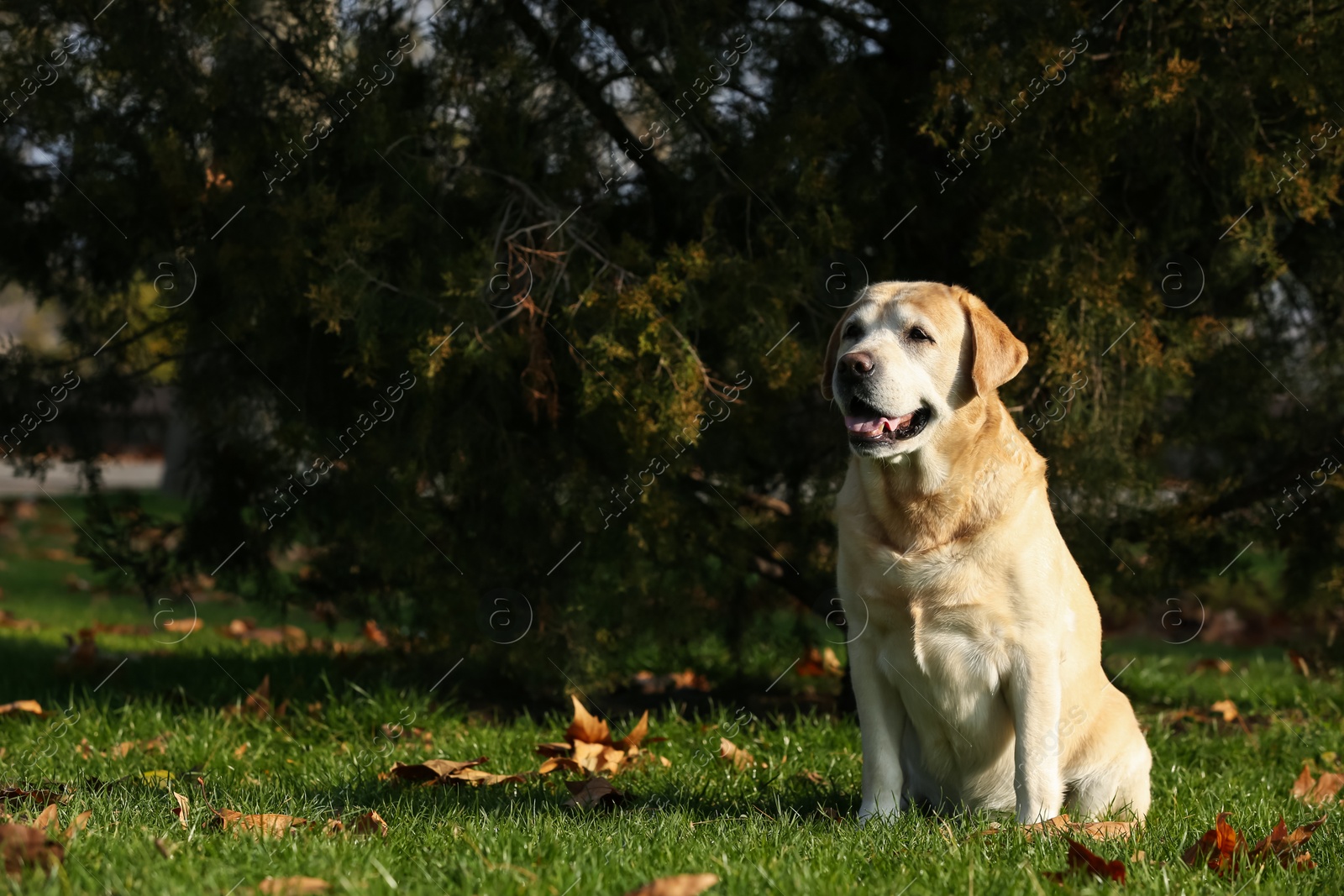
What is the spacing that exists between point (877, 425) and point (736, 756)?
1615 millimetres

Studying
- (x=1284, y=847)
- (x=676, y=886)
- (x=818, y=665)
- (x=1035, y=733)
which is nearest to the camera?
(x=676, y=886)

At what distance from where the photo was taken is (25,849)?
2.60 metres

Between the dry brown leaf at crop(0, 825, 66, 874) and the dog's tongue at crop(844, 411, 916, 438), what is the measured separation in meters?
2.30

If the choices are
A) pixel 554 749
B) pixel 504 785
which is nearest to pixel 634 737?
pixel 554 749

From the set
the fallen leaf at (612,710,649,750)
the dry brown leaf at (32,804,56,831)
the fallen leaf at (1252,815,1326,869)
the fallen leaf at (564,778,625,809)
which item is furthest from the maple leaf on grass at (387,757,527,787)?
the fallen leaf at (1252,815,1326,869)

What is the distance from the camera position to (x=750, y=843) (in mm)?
3148

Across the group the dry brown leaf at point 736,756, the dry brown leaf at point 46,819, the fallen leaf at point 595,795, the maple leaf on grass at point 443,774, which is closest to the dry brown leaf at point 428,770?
the maple leaf on grass at point 443,774

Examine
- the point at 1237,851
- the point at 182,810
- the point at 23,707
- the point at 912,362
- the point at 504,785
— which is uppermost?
the point at 23,707

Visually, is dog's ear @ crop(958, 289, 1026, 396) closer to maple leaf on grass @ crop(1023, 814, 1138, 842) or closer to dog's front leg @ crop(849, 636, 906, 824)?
dog's front leg @ crop(849, 636, 906, 824)

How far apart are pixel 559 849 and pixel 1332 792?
115 inches

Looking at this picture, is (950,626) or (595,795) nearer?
(950,626)

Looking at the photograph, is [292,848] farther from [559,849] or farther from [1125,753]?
[1125,753]

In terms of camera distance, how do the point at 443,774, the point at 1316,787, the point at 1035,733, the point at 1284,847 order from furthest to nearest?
the point at 1316,787 → the point at 443,774 → the point at 1035,733 → the point at 1284,847

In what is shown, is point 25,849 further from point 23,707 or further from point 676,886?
point 23,707
